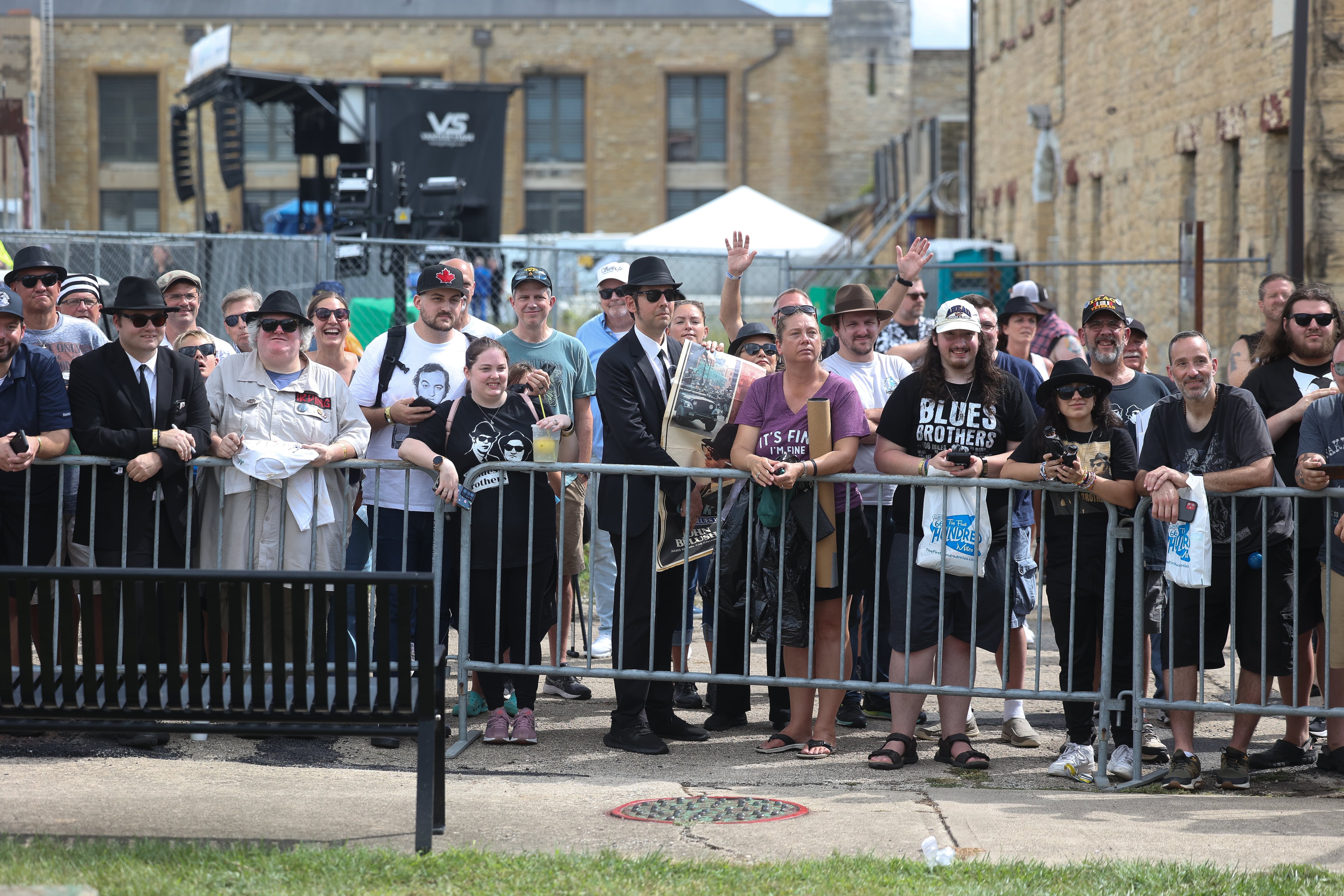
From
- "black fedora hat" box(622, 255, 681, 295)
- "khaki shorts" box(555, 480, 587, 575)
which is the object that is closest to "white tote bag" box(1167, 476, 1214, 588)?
"black fedora hat" box(622, 255, 681, 295)

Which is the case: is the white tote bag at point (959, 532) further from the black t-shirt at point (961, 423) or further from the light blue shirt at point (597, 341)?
the light blue shirt at point (597, 341)

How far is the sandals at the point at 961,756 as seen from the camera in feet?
19.3

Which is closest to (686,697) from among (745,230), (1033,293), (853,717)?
(853,717)

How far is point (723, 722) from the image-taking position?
657cm

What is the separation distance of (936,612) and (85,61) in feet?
143

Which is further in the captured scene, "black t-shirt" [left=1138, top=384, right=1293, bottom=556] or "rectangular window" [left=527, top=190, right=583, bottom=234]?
"rectangular window" [left=527, top=190, right=583, bottom=234]

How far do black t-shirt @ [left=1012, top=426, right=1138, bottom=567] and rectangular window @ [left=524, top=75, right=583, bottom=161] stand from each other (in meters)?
39.2

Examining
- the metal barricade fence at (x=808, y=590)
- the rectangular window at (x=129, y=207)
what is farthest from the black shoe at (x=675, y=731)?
the rectangular window at (x=129, y=207)

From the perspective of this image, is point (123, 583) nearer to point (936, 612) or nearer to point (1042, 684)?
point (936, 612)

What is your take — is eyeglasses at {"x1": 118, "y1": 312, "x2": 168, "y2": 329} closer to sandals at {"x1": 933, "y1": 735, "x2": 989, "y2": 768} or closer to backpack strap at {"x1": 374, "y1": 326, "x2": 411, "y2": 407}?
backpack strap at {"x1": 374, "y1": 326, "x2": 411, "y2": 407}

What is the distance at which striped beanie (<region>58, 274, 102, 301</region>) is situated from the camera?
7414 millimetres

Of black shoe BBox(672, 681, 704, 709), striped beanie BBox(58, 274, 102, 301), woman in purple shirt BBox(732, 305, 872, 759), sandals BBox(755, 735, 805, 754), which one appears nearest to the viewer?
woman in purple shirt BBox(732, 305, 872, 759)

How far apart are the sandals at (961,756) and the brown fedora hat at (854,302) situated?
202cm

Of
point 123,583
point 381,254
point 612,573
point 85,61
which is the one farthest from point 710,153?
point 123,583
